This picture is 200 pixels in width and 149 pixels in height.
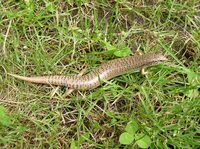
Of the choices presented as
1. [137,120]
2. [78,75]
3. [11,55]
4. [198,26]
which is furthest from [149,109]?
[11,55]

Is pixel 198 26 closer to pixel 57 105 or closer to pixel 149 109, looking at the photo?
pixel 149 109

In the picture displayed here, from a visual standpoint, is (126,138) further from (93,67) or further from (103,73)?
(93,67)

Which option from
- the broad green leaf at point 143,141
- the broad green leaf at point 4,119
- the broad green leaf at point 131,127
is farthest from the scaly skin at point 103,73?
the broad green leaf at point 143,141

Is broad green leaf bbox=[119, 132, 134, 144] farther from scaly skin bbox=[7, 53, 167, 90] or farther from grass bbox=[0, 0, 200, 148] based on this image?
scaly skin bbox=[7, 53, 167, 90]

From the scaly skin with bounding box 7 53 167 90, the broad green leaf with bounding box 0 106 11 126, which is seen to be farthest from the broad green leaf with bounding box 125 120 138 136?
the broad green leaf with bounding box 0 106 11 126

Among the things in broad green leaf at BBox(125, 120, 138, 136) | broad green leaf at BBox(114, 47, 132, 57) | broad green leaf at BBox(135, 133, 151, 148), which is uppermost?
broad green leaf at BBox(114, 47, 132, 57)

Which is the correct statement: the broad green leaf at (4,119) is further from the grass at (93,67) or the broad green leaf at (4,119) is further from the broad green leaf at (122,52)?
the broad green leaf at (122,52)
